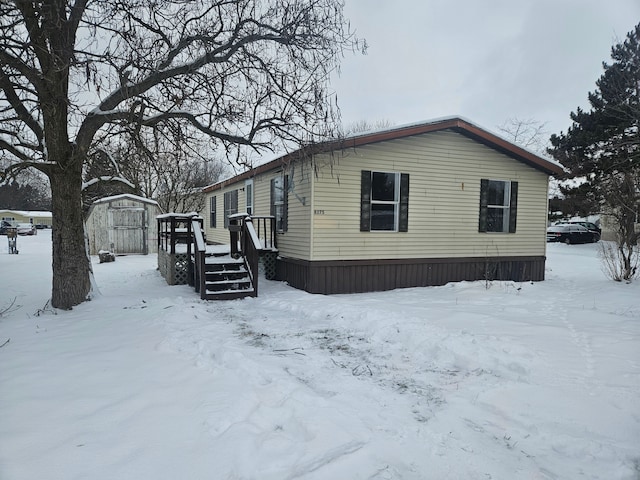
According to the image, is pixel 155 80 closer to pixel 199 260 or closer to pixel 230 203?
pixel 199 260

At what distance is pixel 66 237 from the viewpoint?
21.5 feet

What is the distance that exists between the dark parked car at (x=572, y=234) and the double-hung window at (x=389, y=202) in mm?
19168

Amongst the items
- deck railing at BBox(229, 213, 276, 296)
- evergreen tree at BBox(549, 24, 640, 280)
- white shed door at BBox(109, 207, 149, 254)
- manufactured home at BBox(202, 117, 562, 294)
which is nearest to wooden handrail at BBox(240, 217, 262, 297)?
deck railing at BBox(229, 213, 276, 296)

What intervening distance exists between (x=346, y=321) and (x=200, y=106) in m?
4.42

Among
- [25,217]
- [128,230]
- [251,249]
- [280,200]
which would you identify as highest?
[280,200]

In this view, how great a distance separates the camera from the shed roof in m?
7.00

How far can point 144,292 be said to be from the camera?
793cm

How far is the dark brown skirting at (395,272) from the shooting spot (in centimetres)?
820

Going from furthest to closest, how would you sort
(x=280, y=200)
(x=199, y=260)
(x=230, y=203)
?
1. (x=230, y=203)
2. (x=280, y=200)
3. (x=199, y=260)

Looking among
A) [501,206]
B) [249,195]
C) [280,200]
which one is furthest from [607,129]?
[280,200]

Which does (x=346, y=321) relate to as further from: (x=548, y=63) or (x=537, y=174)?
(x=548, y=63)

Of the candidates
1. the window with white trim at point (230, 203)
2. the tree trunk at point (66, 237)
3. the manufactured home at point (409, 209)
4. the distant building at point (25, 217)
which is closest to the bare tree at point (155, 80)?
the tree trunk at point (66, 237)

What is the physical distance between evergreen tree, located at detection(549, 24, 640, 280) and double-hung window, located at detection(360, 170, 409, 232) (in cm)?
1161

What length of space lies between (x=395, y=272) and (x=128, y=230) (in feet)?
41.0
